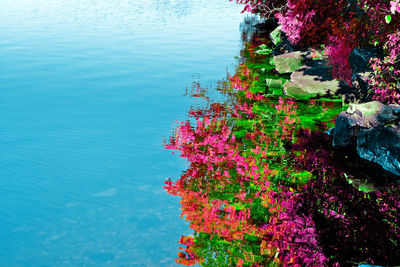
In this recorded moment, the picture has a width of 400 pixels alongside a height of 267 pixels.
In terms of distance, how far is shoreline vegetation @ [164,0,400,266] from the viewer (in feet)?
19.9

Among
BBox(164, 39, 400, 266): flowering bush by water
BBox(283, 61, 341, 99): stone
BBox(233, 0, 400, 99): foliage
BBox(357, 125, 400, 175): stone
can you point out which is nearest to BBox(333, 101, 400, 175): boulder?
BBox(357, 125, 400, 175): stone

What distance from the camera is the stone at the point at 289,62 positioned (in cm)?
1639

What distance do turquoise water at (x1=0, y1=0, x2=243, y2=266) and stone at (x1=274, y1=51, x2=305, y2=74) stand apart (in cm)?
267

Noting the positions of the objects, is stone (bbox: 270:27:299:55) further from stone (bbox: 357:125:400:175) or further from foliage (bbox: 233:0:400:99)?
stone (bbox: 357:125:400:175)

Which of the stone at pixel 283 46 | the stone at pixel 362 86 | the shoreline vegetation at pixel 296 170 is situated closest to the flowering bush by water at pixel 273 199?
the shoreline vegetation at pixel 296 170

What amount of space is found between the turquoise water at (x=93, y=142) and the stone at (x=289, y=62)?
267 centimetres

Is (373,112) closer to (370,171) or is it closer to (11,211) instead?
(370,171)

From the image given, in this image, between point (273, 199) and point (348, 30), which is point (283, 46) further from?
point (273, 199)

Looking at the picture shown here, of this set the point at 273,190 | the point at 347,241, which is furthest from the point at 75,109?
the point at 347,241

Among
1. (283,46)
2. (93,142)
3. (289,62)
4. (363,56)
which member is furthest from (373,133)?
(283,46)

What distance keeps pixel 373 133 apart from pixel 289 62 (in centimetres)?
860

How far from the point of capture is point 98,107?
1266 centimetres

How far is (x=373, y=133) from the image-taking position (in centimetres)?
855

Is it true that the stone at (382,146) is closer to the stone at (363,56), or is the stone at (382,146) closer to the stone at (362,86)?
the stone at (362,86)
